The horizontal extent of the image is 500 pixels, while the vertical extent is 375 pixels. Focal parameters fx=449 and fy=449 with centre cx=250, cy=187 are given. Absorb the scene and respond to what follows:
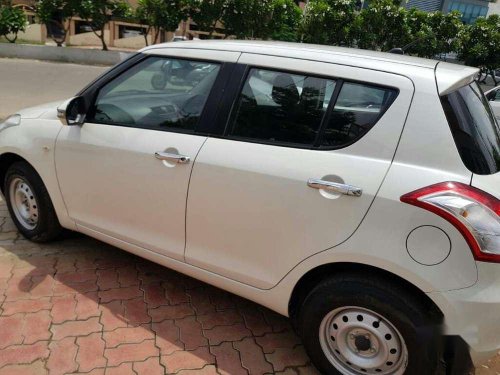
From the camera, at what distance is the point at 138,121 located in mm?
2768

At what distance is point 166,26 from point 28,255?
15.2 m

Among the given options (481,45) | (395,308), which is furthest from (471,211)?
(481,45)

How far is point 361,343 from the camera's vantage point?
2.16 m

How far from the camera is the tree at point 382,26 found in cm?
1859

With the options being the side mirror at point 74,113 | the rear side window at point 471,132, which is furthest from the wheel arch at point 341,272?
the side mirror at point 74,113

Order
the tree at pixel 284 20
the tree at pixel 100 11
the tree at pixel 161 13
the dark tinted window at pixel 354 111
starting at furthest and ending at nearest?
the tree at pixel 284 20, the tree at pixel 161 13, the tree at pixel 100 11, the dark tinted window at pixel 354 111

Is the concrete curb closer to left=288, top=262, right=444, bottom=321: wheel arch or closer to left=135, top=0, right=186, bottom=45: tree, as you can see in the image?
left=135, top=0, right=186, bottom=45: tree

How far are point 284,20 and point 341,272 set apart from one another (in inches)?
700

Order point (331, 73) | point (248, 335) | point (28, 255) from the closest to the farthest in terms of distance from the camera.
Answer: point (331, 73)
point (248, 335)
point (28, 255)

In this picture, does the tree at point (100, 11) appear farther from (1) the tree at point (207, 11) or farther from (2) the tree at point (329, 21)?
(2) the tree at point (329, 21)

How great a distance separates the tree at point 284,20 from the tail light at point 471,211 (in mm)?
16962

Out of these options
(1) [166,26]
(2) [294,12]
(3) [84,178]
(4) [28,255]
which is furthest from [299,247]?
(2) [294,12]

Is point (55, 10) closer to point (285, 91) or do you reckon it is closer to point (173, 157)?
point (173, 157)

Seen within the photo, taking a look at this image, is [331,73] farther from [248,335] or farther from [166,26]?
[166,26]
